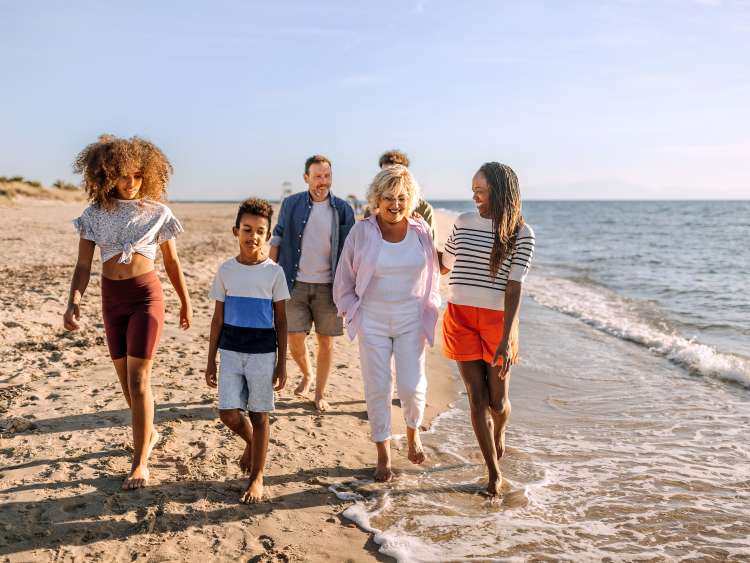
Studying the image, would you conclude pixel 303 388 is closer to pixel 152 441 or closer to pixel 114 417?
pixel 114 417

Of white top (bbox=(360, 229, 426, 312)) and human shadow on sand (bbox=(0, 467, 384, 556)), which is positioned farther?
white top (bbox=(360, 229, 426, 312))

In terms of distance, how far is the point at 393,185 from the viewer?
3.94 metres

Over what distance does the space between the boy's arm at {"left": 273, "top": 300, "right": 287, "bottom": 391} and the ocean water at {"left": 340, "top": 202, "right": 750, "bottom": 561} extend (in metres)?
A: 0.86

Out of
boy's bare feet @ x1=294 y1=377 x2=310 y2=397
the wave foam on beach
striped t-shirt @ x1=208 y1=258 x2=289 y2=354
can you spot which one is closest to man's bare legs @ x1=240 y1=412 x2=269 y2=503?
striped t-shirt @ x1=208 y1=258 x2=289 y2=354

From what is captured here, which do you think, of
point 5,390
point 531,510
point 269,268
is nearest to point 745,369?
point 531,510

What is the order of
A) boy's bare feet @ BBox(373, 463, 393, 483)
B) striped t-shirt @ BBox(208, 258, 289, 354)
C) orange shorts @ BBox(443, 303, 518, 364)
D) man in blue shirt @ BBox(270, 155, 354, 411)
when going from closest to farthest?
1. striped t-shirt @ BBox(208, 258, 289, 354)
2. orange shorts @ BBox(443, 303, 518, 364)
3. boy's bare feet @ BBox(373, 463, 393, 483)
4. man in blue shirt @ BBox(270, 155, 354, 411)

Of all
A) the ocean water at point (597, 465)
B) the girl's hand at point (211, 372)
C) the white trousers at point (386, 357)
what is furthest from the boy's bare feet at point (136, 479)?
the white trousers at point (386, 357)

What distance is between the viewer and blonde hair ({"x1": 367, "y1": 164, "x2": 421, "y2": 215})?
3.94 m

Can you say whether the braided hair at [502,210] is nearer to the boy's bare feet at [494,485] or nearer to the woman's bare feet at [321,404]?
the boy's bare feet at [494,485]

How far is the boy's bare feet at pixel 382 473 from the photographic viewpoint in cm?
411

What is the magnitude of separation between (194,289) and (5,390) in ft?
16.3

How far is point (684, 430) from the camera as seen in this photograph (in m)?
5.54

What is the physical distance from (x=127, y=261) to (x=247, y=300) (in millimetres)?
769

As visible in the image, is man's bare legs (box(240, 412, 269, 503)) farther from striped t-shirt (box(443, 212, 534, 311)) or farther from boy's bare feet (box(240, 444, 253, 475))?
striped t-shirt (box(443, 212, 534, 311))
